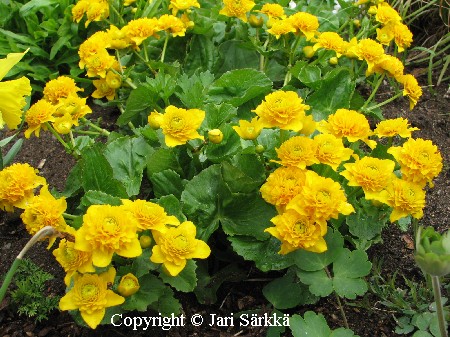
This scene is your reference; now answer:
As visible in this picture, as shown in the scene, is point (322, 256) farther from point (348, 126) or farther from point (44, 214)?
point (44, 214)

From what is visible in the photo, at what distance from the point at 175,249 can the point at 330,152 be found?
47cm

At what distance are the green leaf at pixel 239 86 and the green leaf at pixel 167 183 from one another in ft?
1.29

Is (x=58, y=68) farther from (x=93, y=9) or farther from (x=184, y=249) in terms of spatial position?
(x=184, y=249)

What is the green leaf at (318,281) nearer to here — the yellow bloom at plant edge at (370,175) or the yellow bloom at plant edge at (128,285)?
the yellow bloom at plant edge at (370,175)

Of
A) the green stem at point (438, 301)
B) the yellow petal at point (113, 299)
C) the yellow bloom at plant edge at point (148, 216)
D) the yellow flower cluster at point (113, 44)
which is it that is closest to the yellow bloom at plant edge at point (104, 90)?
the yellow flower cluster at point (113, 44)

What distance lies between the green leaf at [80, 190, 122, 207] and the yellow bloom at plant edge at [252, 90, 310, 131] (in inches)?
17.0

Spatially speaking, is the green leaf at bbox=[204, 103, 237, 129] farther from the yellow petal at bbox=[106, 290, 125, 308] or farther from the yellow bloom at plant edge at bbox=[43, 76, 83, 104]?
the yellow petal at bbox=[106, 290, 125, 308]

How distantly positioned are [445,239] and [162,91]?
111 cm

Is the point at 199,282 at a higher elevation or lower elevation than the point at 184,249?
lower

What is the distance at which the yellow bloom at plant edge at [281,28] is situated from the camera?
201 cm

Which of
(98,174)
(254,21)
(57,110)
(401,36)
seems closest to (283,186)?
(98,174)

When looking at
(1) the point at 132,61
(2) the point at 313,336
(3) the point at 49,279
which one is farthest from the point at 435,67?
(3) the point at 49,279

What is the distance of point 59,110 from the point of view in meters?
1.79

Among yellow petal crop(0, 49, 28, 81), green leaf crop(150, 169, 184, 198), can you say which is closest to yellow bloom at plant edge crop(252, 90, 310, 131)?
green leaf crop(150, 169, 184, 198)
